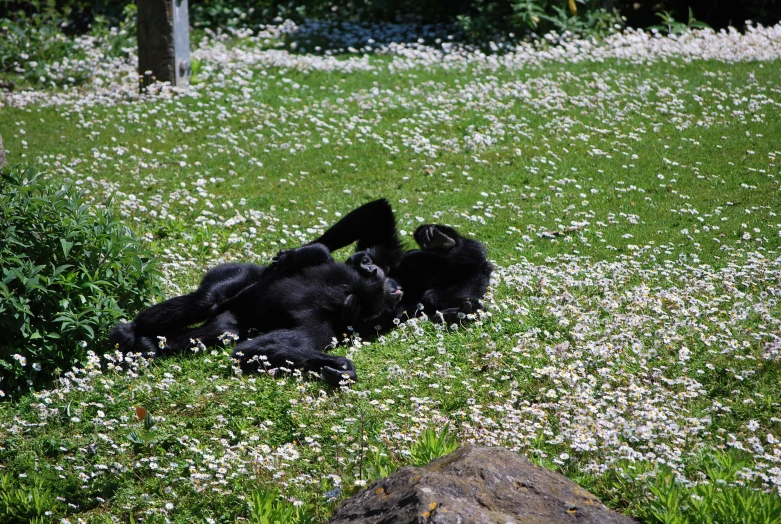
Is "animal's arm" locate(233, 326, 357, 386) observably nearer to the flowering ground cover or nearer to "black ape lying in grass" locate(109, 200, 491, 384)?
"black ape lying in grass" locate(109, 200, 491, 384)

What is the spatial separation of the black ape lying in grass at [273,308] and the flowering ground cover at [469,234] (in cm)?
22

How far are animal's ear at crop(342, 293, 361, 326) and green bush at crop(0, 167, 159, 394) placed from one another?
1777 mm

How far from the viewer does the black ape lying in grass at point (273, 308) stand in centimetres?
632

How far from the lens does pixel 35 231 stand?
6.37m

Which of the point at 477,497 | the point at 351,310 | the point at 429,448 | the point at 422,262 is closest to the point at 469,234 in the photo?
the point at 422,262

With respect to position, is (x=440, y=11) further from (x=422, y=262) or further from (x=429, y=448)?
(x=429, y=448)

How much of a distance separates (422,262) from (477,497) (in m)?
3.59

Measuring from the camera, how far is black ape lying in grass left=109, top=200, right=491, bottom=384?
6.32 meters

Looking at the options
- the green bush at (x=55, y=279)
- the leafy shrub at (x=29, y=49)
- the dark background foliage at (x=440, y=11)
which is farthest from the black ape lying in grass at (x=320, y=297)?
the dark background foliage at (x=440, y=11)

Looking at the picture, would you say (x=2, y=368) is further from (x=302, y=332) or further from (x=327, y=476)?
(x=327, y=476)

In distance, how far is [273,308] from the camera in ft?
21.3

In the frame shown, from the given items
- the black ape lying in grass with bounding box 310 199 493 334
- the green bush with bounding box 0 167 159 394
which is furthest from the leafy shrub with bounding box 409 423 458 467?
the green bush with bounding box 0 167 159 394

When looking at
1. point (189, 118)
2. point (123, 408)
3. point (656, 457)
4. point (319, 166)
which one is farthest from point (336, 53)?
point (656, 457)

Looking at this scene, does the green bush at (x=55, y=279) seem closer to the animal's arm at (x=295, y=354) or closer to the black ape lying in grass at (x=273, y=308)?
the black ape lying in grass at (x=273, y=308)
